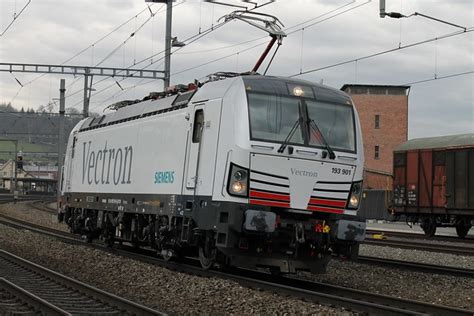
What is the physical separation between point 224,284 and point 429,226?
66.2 feet

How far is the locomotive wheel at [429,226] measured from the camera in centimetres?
2966

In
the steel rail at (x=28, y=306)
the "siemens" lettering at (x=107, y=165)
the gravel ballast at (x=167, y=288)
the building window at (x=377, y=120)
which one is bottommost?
the steel rail at (x=28, y=306)

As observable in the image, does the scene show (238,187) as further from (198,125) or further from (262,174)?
(198,125)

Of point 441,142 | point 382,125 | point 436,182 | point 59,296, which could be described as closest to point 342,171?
point 59,296

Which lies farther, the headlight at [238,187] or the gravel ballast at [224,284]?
the headlight at [238,187]

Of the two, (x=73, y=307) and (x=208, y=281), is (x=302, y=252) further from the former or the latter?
(x=73, y=307)

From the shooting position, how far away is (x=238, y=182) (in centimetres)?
1177

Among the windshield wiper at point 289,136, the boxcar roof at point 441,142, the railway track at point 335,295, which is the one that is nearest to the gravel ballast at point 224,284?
the railway track at point 335,295

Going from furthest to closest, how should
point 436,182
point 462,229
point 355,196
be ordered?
point 462,229, point 436,182, point 355,196

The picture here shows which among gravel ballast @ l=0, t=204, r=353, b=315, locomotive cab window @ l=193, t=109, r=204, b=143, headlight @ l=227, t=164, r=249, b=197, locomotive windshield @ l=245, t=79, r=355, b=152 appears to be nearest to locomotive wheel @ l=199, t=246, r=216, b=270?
gravel ballast @ l=0, t=204, r=353, b=315

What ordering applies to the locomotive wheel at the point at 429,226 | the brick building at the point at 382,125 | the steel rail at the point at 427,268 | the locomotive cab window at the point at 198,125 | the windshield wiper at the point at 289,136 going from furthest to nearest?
the brick building at the point at 382,125, the locomotive wheel at the point at 429,226, the steel rail at the point at 427,268, the locomotive cab window at the point at 198,125, the windshield wiper at the point at 289,136

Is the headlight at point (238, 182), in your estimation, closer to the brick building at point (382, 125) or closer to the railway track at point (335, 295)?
the railway track at point (335, 295)

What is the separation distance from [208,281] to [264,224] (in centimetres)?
154

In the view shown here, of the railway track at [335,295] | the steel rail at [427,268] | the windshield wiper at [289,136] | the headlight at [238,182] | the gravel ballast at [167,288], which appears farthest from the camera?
the steel rail at [427,268]
